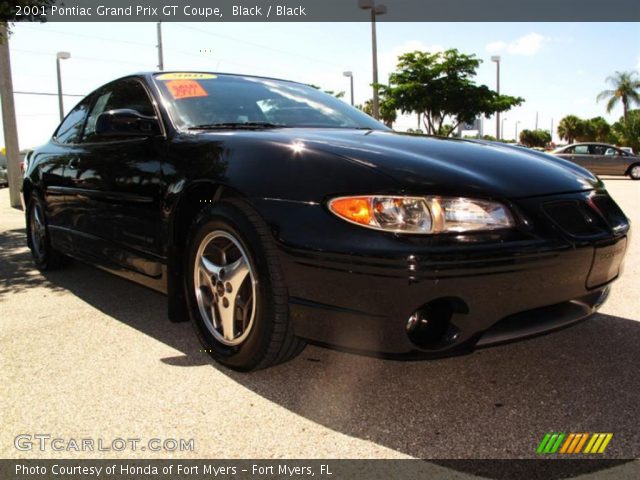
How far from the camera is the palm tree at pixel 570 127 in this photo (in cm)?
9012

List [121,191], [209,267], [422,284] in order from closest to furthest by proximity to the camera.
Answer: [422,284] < [209,267] < [121,191]

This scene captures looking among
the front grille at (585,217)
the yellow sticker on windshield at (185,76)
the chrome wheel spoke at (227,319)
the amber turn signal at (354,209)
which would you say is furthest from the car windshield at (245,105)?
the front grille at (585,217)

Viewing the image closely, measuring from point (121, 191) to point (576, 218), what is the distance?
7.69ft

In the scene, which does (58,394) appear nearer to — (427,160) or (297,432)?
(297,432)

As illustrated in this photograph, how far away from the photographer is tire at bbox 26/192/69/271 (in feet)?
15.4

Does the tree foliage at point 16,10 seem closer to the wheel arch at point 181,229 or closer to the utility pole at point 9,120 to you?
the utility pole at point 9,120

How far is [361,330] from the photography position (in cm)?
208

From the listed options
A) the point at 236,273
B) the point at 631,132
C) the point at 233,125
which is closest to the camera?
the point at 236,273

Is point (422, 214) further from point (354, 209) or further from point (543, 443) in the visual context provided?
point (543, 443)

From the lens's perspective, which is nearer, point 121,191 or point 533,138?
point 121,191

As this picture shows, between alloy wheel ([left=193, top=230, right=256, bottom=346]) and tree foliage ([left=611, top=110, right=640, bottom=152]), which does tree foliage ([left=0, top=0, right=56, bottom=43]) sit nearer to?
alloy wheel ([left=193, top=230, right=256, bottom=346])

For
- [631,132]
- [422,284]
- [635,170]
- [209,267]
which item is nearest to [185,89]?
[209,267]

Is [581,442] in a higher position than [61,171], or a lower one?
lower

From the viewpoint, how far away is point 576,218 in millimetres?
2320
